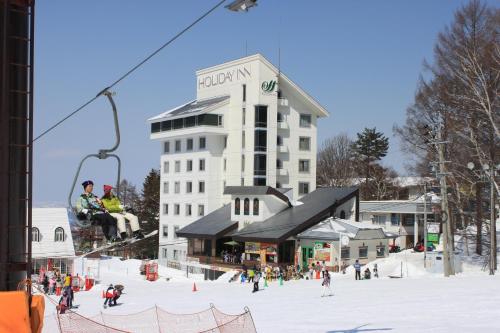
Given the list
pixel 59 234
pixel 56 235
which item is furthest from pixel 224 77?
pixel 56 235

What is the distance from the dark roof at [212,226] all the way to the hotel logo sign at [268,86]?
1172cm

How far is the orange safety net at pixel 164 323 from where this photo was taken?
16.5 meters

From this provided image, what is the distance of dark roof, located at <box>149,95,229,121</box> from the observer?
60.7 m

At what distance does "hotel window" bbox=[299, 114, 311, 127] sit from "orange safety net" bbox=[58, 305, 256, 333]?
41.5m

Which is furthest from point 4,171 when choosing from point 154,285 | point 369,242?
point 369,242

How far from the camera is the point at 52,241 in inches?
1993

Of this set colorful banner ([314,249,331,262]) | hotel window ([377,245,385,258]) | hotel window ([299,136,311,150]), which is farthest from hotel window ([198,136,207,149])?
hotel window ([377,245,385,258])

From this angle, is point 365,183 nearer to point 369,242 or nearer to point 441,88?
point 369,242

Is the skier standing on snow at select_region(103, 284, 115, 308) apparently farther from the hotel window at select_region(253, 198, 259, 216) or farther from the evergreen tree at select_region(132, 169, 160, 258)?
the evergreen tree at select_region(132, 169, 160, 258)

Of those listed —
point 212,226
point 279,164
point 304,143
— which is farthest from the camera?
point 304,143

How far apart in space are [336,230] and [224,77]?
24516 millimetres

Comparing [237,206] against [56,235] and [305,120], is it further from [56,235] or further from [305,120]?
[305,120]

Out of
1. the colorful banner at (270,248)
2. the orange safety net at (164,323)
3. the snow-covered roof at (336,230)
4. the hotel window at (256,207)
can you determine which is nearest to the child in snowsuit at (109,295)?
the orange safety net at (164,323)

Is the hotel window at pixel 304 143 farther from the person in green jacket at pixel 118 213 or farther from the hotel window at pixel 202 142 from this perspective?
the person in green jacket at pixel 118 213
